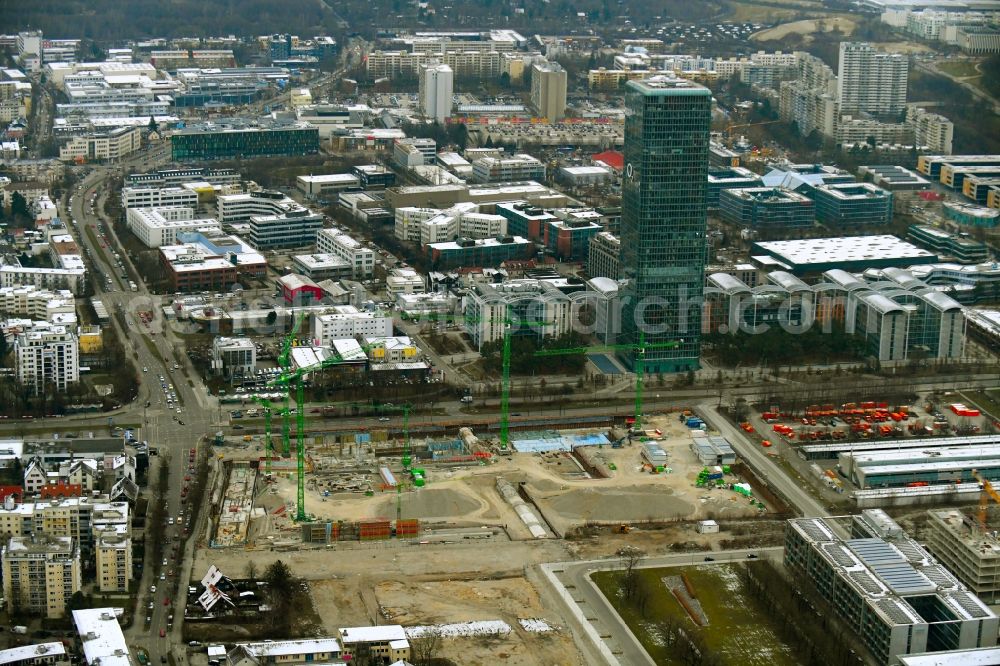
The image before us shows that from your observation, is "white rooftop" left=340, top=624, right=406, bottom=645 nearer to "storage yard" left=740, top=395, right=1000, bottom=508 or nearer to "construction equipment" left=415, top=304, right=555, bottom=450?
"construction equipment" left=415, top=304, right=555, bottom=450

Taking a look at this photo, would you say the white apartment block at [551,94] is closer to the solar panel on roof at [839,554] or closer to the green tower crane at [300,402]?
the green tower crane at [300,402]

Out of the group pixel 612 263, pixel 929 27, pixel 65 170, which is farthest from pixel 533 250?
pixel 929 27

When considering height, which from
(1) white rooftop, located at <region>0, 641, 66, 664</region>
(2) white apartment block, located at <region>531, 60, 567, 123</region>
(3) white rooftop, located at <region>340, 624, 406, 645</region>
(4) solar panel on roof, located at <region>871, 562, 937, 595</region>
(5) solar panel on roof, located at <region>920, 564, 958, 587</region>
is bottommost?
(3) white rooftop, located at <region>340, 624, 406, 645</region>

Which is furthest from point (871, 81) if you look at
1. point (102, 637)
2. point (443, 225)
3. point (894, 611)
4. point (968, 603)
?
point (102, 637)

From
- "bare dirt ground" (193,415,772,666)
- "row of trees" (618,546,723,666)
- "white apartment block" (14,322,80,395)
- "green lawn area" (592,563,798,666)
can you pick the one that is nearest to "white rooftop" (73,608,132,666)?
"bare dirt ground" (193,415,772,666)

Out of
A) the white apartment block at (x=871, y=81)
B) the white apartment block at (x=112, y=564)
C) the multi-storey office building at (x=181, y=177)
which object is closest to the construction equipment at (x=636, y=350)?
the white apartment block at (x=112, y=564)
